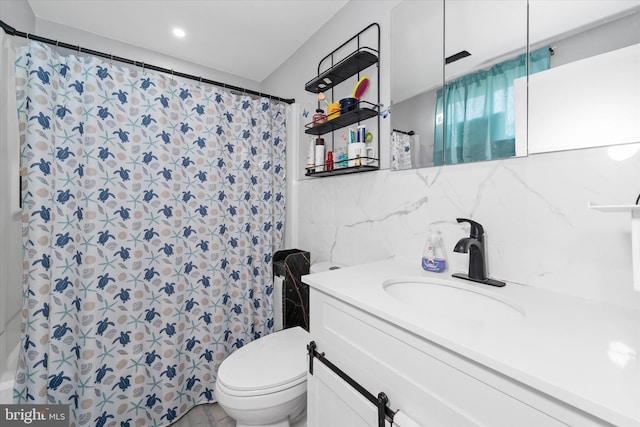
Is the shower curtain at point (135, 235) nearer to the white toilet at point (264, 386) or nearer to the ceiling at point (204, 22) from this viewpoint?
the ceiling at point (204, 22)

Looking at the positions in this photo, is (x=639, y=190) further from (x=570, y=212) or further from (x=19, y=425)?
(x=19, y=425)

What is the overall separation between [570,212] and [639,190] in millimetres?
141

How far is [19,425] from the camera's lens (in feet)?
3.71

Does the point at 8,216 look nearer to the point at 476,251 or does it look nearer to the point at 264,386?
the point at 264,386

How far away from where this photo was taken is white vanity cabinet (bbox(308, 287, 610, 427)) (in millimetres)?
444

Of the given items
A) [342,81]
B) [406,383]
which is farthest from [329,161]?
[406,383]

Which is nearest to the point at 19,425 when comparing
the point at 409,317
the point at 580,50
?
the point at 409,317

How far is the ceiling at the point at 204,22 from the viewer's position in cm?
157

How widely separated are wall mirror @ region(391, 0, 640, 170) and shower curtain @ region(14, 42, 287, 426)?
1094 millimetres

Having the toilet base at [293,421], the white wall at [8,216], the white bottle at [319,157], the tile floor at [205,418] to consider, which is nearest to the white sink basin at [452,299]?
the toilet base at [293,421]

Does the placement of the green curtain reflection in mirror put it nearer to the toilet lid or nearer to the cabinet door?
the cabinet door

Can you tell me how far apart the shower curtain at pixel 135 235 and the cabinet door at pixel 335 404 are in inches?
40.1

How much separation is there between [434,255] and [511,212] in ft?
0.98

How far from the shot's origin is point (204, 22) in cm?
171
